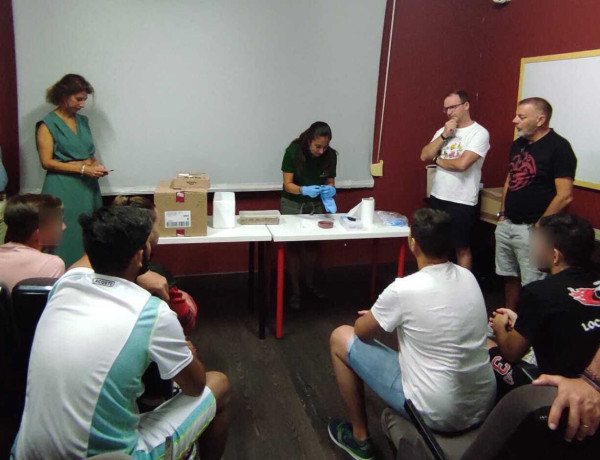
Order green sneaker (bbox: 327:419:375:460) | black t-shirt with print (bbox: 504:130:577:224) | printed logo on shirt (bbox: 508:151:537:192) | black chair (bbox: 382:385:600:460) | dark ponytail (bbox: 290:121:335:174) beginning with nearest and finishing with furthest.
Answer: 1. black chair (bbox: 382:385:600:460)
2. green sneaker (bbox: 327:419:375:460)
3. black t-shirt with print (bbox: 504:130:577:224)
4. printed logo on shirt (bbox: 508:151:537:192)
5. dark ponytail (bbox: 290:121:335:174)

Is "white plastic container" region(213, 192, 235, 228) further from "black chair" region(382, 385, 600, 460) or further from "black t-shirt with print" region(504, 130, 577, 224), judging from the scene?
"black chair" region(382, 385, 600, 460)

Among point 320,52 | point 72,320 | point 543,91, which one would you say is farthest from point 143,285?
point 543,91

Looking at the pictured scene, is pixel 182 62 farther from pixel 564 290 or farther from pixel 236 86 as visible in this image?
pixel 564 290

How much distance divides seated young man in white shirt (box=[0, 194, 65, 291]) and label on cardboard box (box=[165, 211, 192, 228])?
2.21ft

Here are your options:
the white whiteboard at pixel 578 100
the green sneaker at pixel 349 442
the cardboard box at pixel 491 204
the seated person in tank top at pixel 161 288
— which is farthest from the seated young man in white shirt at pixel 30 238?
the white whiteboard at pixel 578 100

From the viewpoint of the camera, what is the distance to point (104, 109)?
3.33m

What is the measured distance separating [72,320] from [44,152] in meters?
2.21

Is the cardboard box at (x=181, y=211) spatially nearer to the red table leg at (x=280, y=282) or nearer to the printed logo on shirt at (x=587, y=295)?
the red table leg at (x=280, y=282)

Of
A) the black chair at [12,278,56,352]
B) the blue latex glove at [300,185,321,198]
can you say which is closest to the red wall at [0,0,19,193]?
the blue latex glove at [300,185,321,198]

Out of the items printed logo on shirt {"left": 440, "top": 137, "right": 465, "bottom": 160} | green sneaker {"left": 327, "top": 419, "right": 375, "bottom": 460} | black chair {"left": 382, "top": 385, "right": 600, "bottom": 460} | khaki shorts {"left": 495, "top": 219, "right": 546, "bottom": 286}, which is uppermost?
printed logo on shirt {"left": 440, "top": 137, "right": 465, "bottom": 160}

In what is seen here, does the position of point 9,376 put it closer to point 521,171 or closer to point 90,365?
point 90,365

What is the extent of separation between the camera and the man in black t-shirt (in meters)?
2.71

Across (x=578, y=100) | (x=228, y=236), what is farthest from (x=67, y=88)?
(x=578, y=100)

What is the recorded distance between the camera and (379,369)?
67.7 inches
